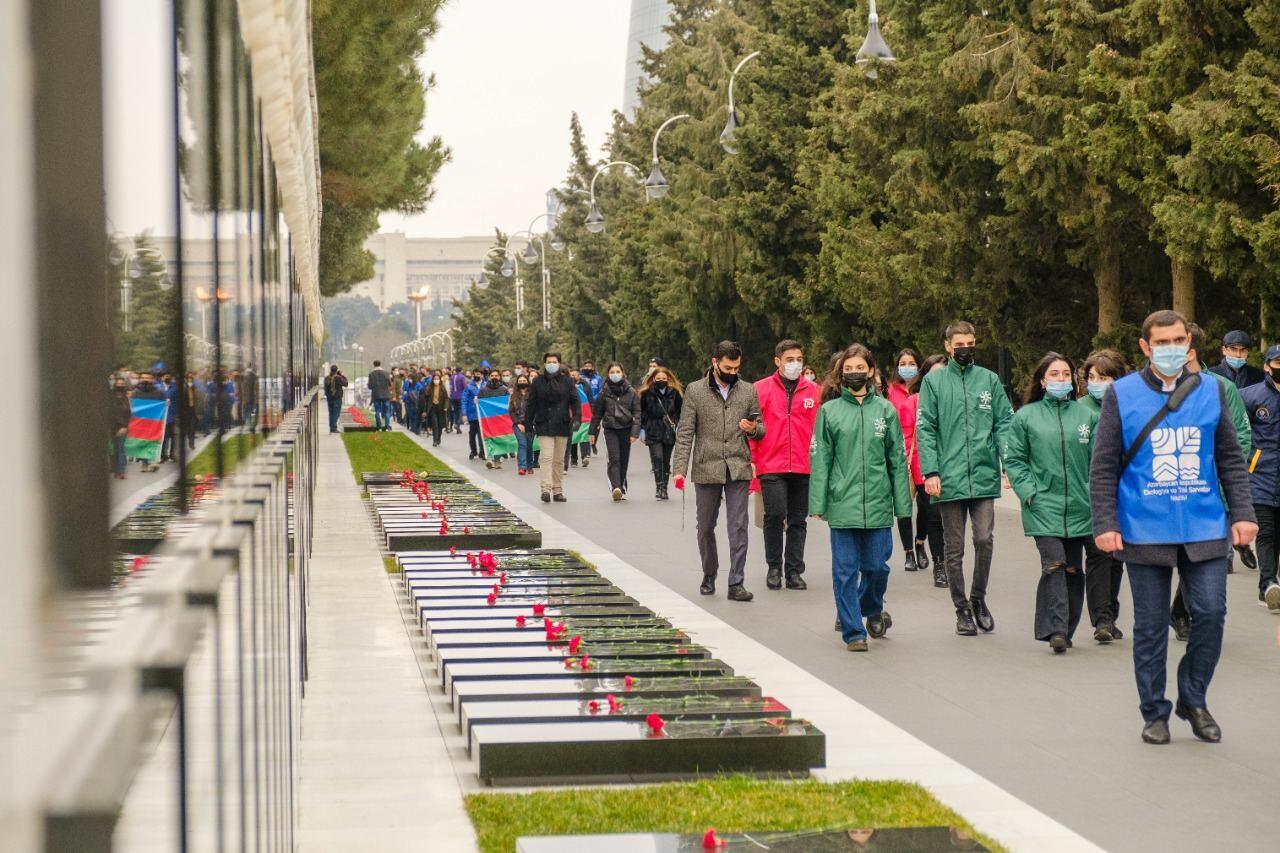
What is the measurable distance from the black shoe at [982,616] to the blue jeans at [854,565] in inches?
33.2

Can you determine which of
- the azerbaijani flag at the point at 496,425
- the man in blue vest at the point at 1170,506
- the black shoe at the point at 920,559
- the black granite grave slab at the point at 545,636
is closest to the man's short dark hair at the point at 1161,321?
the man in blue vest at the point at 1170,506

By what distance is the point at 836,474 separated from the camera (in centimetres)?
1130

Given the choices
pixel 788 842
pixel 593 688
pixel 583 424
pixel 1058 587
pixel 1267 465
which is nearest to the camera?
pixel 788 842

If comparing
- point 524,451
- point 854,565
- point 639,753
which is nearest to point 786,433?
point 854,565

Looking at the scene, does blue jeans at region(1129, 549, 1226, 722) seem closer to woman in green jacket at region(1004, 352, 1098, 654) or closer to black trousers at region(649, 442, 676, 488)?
woman in green jacket at region(1004, 352, 1098, 654)

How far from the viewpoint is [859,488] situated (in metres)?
11.1

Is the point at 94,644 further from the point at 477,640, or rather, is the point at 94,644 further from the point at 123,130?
the point at 477,640

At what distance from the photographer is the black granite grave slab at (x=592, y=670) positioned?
9148mm

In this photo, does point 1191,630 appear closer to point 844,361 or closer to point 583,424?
point 844,361

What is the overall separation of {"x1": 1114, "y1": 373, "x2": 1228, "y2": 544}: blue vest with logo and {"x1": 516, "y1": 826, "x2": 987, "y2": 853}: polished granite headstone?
2455 millimetres

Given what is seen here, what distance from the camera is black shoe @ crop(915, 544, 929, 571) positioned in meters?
15.6

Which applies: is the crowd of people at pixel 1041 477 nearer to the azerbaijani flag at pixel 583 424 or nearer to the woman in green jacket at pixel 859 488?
the woman in green jacket at pixel 859 488

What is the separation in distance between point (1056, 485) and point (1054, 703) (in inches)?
78.5

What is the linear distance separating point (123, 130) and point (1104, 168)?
22.6m
